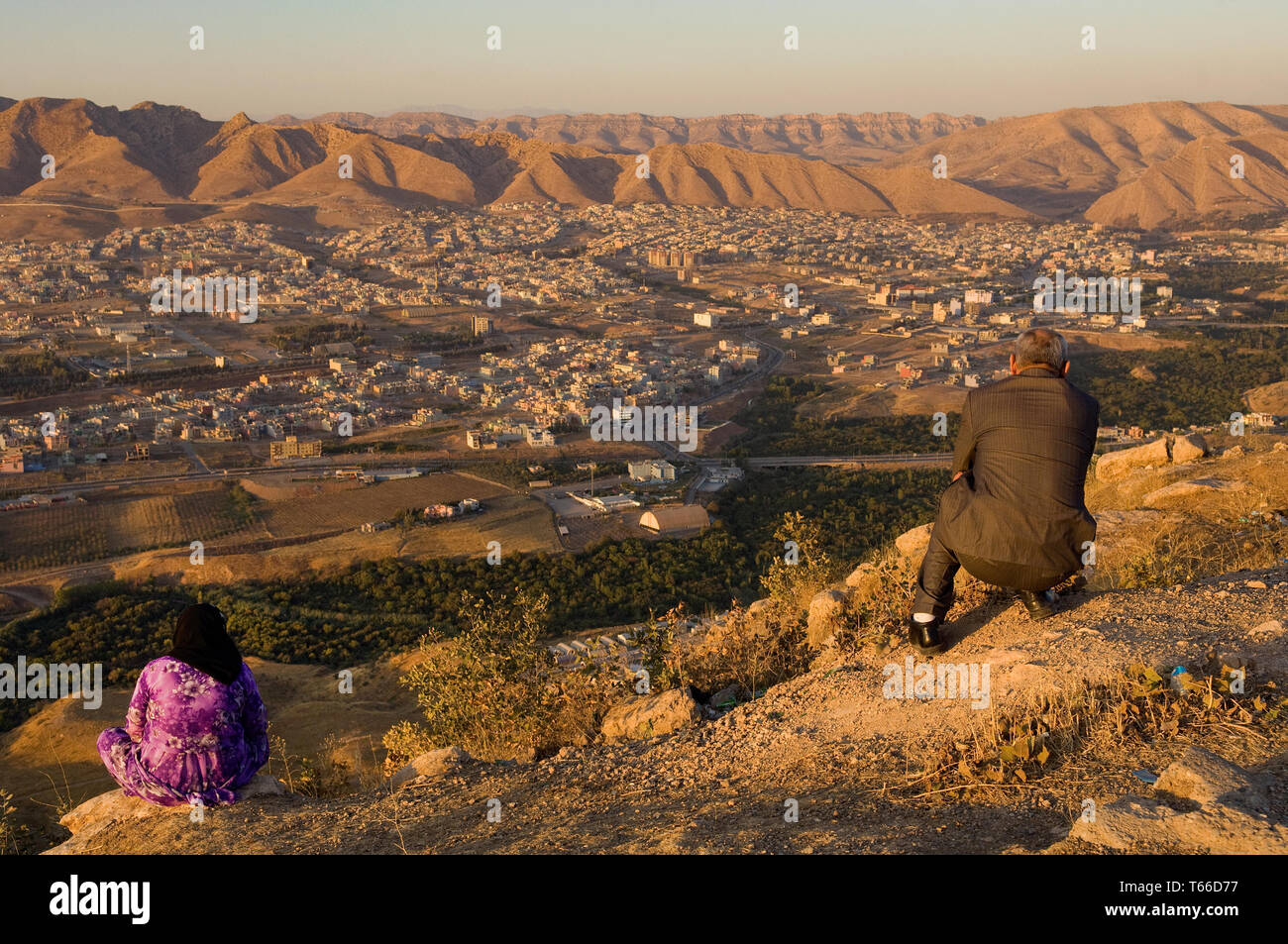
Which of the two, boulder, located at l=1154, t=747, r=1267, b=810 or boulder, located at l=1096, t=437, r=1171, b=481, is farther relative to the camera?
boulder, located at l=1096, t=437, r=1171, b=481

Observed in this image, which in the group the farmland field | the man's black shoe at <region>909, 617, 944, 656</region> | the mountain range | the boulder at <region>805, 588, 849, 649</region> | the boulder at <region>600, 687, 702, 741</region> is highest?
the mountain range

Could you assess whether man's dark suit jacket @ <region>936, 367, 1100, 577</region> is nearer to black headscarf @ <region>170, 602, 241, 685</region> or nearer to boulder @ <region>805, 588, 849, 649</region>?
boulder @ <region>805, 588, 849, 649</region>

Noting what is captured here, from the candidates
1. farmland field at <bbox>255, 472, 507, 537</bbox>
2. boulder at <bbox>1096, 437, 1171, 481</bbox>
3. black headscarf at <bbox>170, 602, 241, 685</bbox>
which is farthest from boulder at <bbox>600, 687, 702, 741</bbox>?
farmland field at <bbox>255, 472, 507, 537</bbox>

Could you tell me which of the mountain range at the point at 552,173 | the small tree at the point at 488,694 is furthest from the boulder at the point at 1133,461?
the mountain range at the point at 552,173

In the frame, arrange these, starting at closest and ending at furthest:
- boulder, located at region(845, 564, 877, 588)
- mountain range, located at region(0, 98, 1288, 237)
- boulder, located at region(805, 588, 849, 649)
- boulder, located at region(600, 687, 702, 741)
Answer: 1. boulder, located at region(600, 687, 702, 741)
2. boulder, located at region(805, 588, 849, 649)
3. boulder, located at region(845, 564, 877, 588)
4. mountain range, located at region(0, 98, 1288, 237)

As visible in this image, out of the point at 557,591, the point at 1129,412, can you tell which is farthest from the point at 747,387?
the point at 557,591

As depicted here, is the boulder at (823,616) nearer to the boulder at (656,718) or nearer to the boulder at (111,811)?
the boulder at (656,718)
